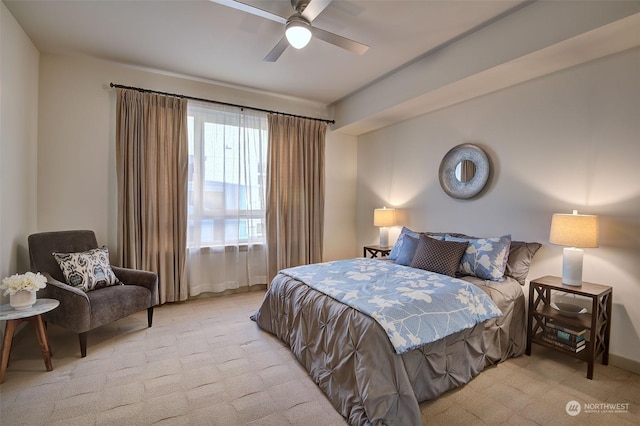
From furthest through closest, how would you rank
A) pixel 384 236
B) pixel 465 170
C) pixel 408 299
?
pixel 384 236
pixel 465 170
pixel 408 299

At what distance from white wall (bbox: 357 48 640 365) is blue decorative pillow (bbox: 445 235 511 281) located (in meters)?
0.39

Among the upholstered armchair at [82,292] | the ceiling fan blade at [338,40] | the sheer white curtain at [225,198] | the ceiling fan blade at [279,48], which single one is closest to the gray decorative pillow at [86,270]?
the upholstered armchair at [82,292]

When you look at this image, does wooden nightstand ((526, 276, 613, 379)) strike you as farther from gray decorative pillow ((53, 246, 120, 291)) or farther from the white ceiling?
gray decorative pillow ((53, 246, 120, 291))

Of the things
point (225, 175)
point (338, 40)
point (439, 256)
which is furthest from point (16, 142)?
point (439, 256)

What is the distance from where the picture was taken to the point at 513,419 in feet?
5.79

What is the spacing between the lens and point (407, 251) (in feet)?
10.8

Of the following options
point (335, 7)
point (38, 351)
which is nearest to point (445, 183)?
point (335, 7)

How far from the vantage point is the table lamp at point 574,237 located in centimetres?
225

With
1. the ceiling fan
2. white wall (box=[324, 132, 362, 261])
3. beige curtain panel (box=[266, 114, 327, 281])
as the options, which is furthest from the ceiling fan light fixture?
white wall (box=[324, 132, 362, 261])

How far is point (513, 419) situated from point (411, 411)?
67 centimetres

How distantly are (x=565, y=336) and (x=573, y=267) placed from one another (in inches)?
21.4

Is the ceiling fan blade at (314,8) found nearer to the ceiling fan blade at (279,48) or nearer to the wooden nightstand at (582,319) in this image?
the ceiling fan blade at (279,48)

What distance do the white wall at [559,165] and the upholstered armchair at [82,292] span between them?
340 centimetres

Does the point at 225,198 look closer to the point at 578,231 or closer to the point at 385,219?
the point at 385,219
